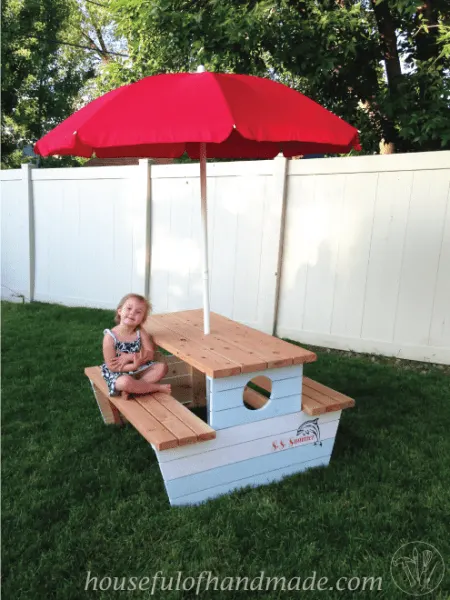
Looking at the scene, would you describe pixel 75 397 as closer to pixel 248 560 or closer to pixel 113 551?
pixel 113 551

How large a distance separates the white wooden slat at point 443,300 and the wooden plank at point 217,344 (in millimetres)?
2348

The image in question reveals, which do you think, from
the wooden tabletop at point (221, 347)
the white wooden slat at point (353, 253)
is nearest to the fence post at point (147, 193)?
the white wooden slat at point (353, 253)

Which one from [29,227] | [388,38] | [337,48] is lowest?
[29,227]

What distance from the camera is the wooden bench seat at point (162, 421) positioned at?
7.91 ft

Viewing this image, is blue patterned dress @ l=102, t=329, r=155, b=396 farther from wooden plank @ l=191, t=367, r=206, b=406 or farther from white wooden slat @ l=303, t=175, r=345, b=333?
white wooden slat @ l=303, t=175, r=345, b=333

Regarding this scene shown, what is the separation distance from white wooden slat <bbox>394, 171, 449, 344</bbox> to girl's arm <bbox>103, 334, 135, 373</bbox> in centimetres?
278

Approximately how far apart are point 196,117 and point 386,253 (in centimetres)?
297

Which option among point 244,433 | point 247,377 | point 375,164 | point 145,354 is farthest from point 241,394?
point 375,164

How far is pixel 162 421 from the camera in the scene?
2.61 meters

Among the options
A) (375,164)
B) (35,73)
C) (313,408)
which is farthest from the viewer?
(35,73)

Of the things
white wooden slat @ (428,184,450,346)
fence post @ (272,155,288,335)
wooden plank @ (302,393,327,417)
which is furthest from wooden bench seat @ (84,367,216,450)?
white wooden slat @ (428,184,450,346)

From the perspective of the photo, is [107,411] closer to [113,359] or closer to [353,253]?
[113,359]

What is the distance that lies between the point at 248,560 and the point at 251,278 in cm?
360

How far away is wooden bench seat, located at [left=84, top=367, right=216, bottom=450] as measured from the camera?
241 centimetres
